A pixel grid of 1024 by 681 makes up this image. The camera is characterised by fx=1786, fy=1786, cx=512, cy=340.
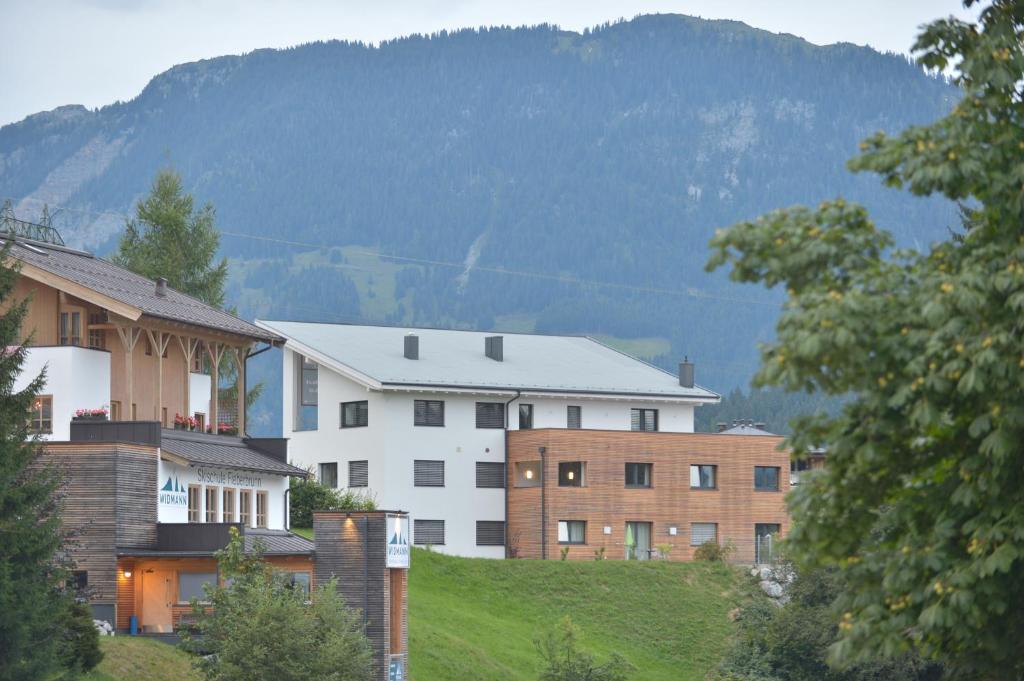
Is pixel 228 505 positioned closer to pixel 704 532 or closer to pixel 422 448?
pixel 422 448

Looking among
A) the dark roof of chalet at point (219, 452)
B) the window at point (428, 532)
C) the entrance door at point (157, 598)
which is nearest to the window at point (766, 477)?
the window at point (428, 532)

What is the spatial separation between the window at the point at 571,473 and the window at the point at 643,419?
22.4 feet

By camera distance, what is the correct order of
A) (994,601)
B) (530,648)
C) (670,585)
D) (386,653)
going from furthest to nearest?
(670,585)
(530,648)
(386,653)
(994,601)

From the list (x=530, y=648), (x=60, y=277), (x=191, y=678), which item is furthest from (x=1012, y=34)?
(x=530, y=648)

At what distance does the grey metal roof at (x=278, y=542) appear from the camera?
47.0 m

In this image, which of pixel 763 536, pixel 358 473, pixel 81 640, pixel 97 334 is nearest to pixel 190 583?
pixel 97 334

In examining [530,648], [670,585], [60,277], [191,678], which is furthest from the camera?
[670,585]

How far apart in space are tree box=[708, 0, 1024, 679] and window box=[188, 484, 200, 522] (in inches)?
1293

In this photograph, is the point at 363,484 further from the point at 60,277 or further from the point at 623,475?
the point at 60,277

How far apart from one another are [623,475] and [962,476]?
58.4m

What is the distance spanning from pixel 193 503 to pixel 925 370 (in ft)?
118

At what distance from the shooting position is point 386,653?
147 feet

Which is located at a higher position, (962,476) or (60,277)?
(60,277)

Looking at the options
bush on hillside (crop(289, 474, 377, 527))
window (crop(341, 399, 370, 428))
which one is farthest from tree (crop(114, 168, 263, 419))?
bush on hillside (crop(289, 474, 377, 527))
